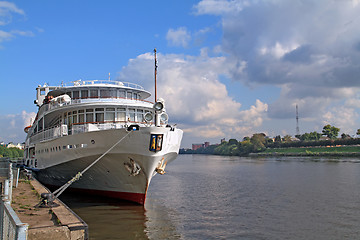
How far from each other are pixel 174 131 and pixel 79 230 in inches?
338

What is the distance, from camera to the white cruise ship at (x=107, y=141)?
46.5 feet

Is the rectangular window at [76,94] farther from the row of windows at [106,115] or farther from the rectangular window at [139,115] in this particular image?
the rectangular window at [139,115]

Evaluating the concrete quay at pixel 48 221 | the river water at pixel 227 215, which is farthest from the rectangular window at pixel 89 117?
the concrete quay at pixel 48 221

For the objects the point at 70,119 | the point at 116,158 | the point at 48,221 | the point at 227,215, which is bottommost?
the point at 227,215

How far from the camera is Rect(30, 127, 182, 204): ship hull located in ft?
46.2

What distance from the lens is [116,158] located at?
1477cm

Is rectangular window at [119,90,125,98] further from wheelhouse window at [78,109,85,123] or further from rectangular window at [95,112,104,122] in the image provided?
wheelhouse window at [78,109,85,123]

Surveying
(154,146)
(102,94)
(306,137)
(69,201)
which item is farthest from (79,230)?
(306,137)

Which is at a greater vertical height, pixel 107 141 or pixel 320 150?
pixel 107 141

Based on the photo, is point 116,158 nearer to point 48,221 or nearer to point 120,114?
point 120,114

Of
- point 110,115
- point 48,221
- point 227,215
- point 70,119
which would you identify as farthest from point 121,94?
point 48,221

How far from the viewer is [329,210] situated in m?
16.0

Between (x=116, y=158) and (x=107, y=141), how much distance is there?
102 centimetres

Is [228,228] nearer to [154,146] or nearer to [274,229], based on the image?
[274,229]
